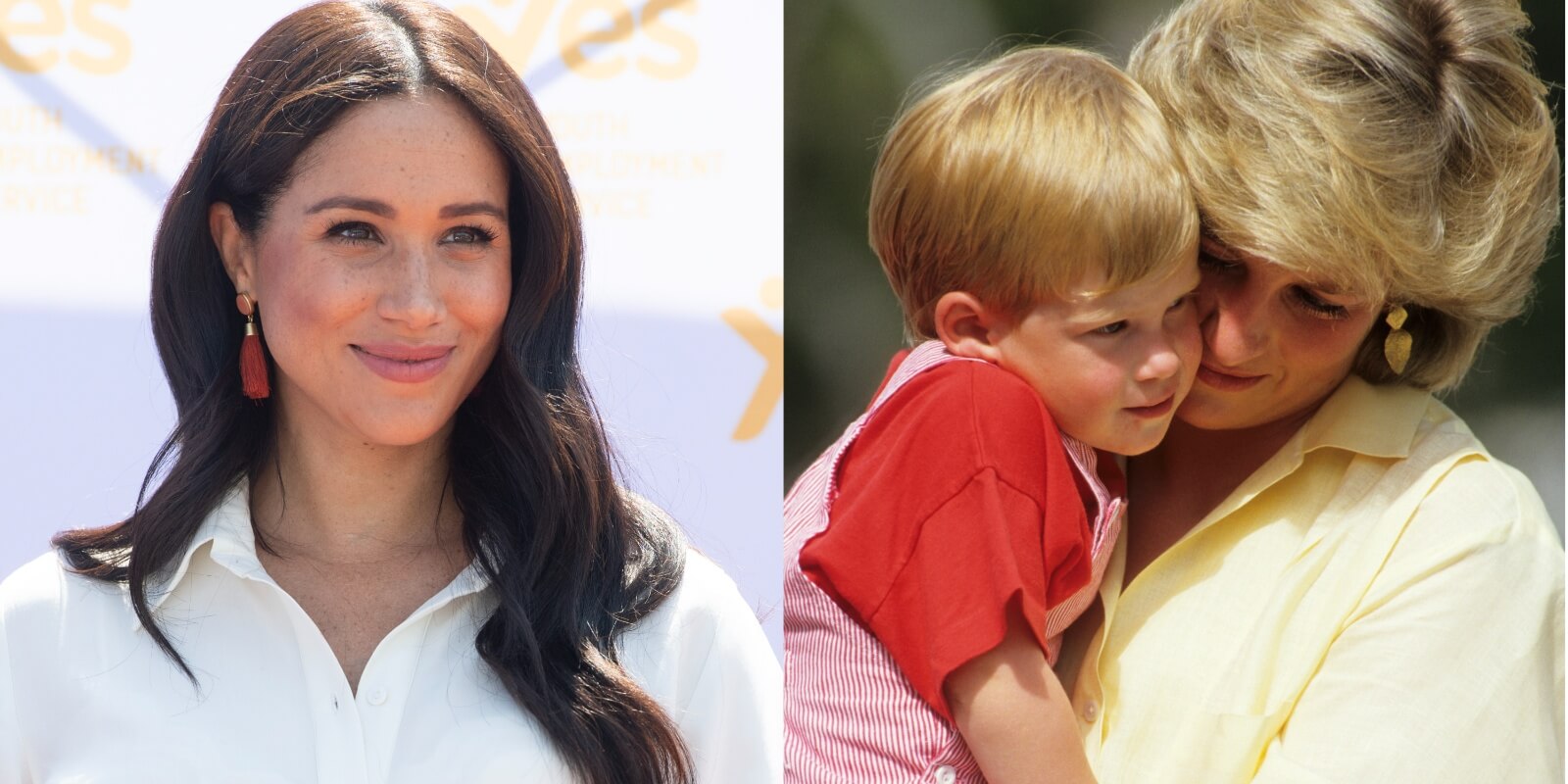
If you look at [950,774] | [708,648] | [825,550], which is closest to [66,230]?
[708,648]

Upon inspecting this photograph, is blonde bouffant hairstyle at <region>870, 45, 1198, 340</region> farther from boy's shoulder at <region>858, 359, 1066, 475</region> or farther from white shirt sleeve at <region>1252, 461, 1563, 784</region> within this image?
white shirt sleeve at <region>1252, 461, 1563, 784</region>

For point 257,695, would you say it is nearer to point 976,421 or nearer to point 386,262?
point 386,262

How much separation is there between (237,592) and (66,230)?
0.86m

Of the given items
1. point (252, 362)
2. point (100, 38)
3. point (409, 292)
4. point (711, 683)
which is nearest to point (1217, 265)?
point (711, 683)

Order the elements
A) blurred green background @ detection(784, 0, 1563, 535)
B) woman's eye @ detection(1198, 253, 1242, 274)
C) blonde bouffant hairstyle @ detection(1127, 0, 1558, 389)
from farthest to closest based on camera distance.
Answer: blurred green background @ detection(784, 0, 1563, 535) < woman's eye @ detection(1198, 253, 1242, 274) < blonde bouffant hairstyle @ detection(1127, 0, 1558, 389)

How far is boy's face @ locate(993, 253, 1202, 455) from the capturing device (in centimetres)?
155

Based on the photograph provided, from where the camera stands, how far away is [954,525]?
152 centimetres

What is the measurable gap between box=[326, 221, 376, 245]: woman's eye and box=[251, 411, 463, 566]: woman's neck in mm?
284

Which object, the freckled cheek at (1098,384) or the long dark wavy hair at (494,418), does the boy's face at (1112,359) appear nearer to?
the freckled cheek at (1098,384)

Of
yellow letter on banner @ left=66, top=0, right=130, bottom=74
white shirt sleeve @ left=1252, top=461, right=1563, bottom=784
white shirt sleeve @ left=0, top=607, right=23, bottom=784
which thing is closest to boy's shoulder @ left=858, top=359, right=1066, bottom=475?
white shirt sleeve @ left=1252, top=461, right=1563, bottom=784

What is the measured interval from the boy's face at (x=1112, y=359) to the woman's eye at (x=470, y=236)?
692 mm

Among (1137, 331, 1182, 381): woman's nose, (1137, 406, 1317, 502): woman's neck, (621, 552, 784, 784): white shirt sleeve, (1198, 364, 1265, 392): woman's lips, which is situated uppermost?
(1137, 331, 1182, 381): woman's nose

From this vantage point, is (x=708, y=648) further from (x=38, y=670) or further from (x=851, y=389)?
(x=38, y=670)

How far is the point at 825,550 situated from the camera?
5.22 ft
